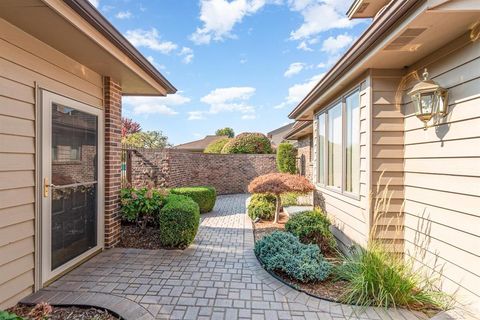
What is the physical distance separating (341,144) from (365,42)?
2175 mm

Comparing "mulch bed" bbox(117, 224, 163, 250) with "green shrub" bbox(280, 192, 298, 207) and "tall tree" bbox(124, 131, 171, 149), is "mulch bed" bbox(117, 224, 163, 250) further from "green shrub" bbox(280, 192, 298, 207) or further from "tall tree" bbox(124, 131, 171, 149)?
"tall tree" bbox(124, 131, 171, 149)

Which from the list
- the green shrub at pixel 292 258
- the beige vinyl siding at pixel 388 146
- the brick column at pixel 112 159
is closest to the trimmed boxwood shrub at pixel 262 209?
the green shrub at pixel 292 258

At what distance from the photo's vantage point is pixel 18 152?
2941 mm

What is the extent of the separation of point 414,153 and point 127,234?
5114mm

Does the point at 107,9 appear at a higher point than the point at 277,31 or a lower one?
lower

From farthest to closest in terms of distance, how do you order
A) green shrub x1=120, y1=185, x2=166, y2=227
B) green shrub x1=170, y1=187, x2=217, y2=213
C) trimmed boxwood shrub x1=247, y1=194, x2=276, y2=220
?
green shrub x1=170, y1=187, x2=217, y2=213 < trimmed boxwood shrub x1=247, y1=194, x2=276, y2=220 < green shrub x1=120, y1=185, x2=166, y2=227

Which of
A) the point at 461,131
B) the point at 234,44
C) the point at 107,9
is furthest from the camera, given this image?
the point at 234,44

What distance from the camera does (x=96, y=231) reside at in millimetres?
4547

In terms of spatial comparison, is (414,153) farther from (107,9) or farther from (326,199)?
(107,9)

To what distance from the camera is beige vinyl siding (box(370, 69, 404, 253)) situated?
147 inches

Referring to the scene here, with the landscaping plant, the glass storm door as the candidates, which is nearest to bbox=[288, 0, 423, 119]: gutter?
the landscaping plant

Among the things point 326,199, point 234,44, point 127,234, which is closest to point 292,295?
point 326,199

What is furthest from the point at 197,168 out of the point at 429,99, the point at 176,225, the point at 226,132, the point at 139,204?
the point at 226,132

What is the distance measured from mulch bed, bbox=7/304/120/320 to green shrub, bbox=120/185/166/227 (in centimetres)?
243
